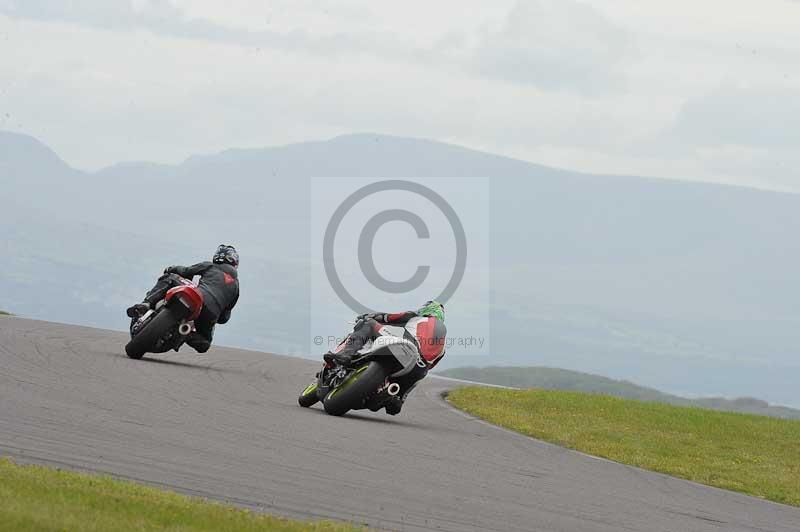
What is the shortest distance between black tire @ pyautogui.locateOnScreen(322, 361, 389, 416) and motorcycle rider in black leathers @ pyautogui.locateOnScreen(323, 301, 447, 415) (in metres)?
0.26

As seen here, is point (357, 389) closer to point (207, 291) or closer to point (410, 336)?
point (410, 336)

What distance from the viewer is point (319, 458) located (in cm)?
1130

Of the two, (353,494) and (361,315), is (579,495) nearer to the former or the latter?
(353,494)

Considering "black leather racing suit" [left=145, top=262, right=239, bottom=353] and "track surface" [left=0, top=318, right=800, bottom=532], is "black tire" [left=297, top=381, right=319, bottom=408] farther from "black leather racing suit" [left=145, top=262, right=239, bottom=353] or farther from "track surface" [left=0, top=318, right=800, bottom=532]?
"black leather racing suit" [left=145, top=262, right=239, bottom=353]

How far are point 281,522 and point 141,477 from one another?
1.47 meters

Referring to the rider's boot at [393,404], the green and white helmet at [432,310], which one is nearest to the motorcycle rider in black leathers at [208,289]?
the rider's boot at [393,404]

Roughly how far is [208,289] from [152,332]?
100 cm

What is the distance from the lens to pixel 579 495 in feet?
38.0

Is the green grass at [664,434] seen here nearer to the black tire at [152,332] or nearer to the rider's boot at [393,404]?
the rider's boot at [393,404]

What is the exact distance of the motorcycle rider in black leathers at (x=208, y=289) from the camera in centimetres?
1817

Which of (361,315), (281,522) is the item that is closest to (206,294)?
(361,315)

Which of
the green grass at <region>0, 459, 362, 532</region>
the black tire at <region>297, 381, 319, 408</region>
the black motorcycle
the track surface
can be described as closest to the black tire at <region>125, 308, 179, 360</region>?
the black motorcycle

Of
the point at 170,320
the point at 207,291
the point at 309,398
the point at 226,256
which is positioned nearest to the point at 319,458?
the point at 309,398

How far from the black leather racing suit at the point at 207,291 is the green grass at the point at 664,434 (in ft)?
13.5
